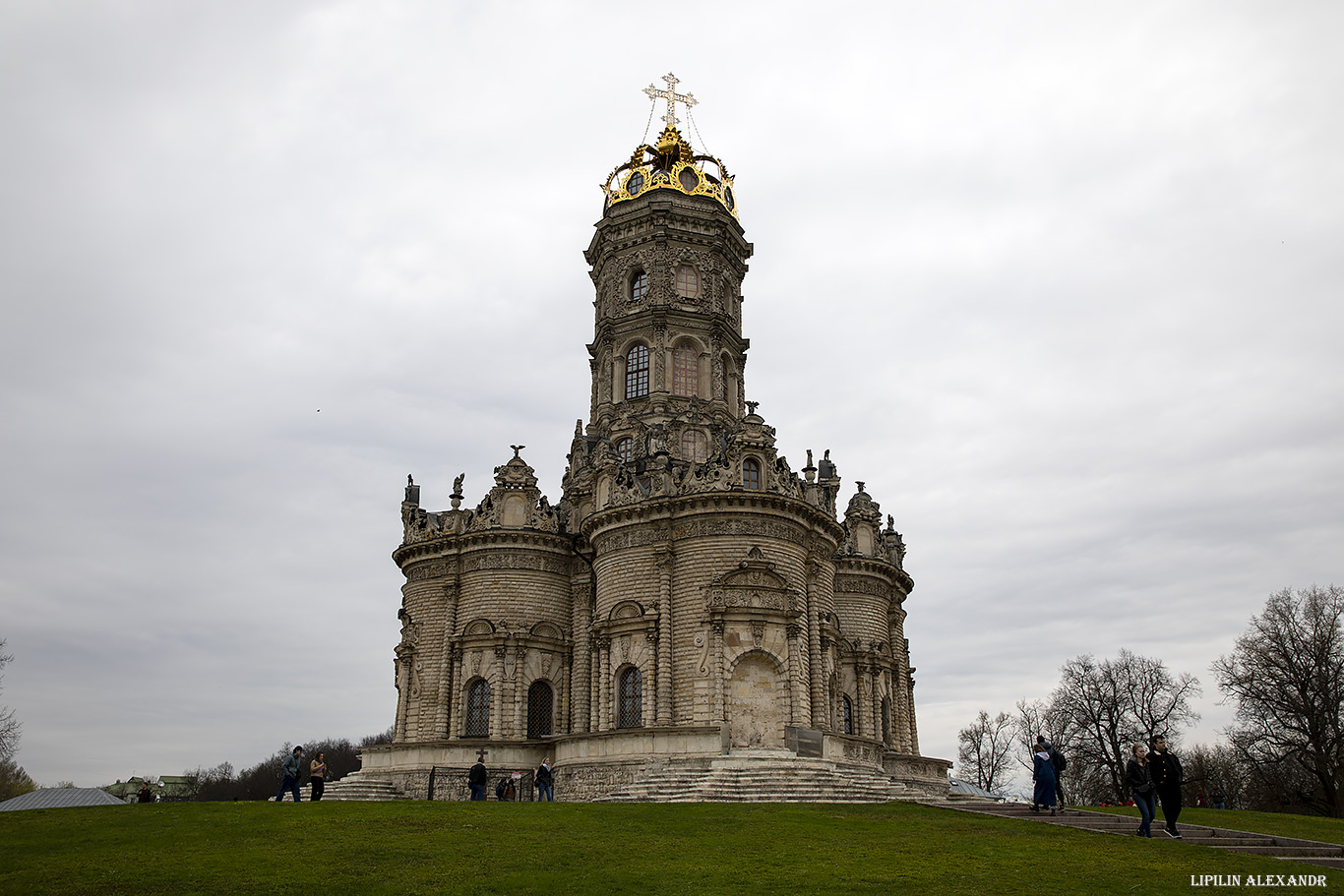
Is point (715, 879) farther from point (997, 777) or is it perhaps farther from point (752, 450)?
point (997, 777)

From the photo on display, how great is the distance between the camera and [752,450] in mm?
37344

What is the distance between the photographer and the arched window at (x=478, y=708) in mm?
40844

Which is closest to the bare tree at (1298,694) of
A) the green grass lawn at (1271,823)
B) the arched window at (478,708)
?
the green grass lawn at (1271,823)

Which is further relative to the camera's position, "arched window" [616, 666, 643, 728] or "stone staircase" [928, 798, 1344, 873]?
"arched window" [616, 666, 643, 728]

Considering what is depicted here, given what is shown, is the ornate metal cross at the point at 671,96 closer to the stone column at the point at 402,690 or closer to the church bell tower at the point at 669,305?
the church bell tower at the point at 669,305

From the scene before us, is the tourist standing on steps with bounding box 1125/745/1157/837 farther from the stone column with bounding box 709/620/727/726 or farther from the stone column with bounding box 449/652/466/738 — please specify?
the stone column with bounding box 449/652/466/738

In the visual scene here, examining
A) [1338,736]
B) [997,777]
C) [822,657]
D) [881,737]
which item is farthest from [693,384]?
[997,777]

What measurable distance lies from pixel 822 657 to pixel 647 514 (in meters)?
8.33

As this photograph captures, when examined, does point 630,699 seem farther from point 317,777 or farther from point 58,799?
point 58,799

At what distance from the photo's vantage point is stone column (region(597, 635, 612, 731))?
3709 centimetres

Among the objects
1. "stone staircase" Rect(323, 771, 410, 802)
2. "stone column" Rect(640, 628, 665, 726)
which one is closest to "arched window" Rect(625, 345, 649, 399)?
"stone column" Rect(640, 628, 665, 726)

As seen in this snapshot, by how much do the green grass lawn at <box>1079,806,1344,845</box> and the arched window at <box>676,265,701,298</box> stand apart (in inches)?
1115

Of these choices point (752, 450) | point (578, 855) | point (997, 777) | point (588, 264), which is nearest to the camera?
point (578, 855)

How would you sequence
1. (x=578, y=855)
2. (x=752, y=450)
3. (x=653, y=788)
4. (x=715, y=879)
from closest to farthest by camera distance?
(x=715, y=879)
(x=578, y=855)
(x=653, y=788)
(x=752, y=450)
